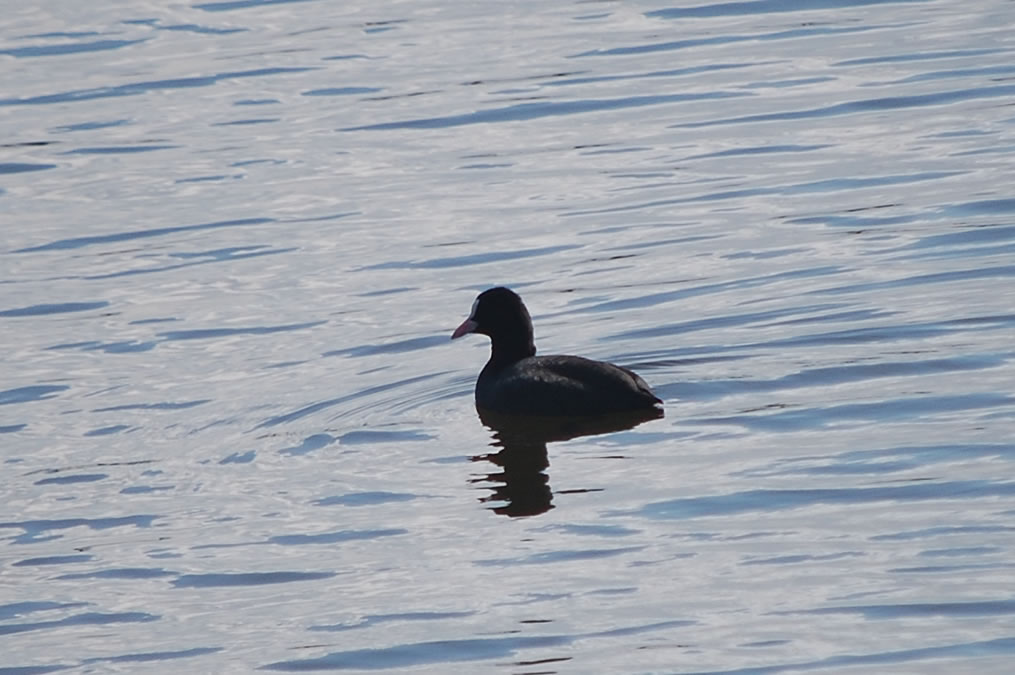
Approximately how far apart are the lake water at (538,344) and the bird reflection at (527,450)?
1.7 inches

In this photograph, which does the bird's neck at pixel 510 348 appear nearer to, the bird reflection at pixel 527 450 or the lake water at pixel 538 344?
the lake water at pixel 538 344

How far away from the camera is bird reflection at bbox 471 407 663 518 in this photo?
10227 millimetres

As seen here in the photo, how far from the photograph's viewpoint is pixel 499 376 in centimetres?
1217

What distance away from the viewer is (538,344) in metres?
Answer: 13.7

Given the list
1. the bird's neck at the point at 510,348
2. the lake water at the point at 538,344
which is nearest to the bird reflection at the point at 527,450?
the lake water at the point at 538,344

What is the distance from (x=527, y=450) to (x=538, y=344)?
2.43 metres

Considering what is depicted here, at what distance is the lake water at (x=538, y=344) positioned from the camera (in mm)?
8648

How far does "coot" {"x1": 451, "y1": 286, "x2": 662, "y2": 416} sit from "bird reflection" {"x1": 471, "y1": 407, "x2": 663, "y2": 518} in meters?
0.06

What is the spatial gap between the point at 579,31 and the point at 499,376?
13.4 m

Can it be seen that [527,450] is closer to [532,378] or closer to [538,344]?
[532,378]

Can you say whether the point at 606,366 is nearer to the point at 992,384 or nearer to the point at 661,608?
the point at 992,384

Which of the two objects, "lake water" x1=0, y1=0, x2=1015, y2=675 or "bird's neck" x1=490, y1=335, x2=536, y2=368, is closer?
"lake water" x1=0, y1=0, x2=1015, y2=675

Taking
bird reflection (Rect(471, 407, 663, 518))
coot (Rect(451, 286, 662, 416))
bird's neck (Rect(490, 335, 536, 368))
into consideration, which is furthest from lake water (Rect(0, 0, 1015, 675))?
bird's neck (Rect(490, 335, 536, 368))

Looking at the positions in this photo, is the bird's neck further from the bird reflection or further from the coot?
the bird reflection
